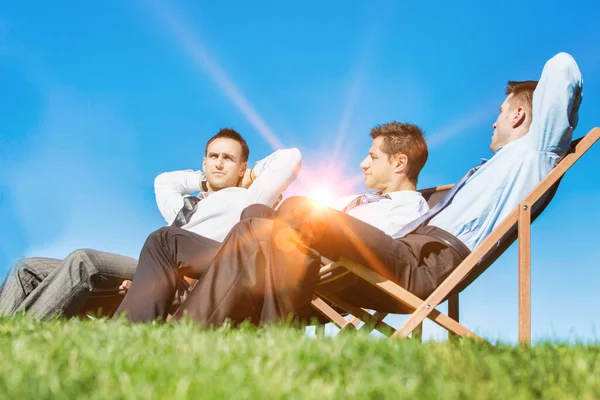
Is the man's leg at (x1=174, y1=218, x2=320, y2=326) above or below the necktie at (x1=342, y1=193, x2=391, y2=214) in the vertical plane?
below

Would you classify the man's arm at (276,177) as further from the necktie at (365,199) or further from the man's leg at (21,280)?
the man's leg at (21,280)

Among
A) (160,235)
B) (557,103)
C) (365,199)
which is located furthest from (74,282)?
(557,103)

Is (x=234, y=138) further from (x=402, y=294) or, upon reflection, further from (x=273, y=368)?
(x=273, y=368)

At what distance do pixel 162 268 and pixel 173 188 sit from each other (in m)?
1.99

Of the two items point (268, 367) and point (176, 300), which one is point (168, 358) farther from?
point (176, 300)

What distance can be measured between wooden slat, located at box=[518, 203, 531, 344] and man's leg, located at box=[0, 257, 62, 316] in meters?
3.60

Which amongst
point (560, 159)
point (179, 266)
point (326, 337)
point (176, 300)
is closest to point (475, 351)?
point (326, 337)

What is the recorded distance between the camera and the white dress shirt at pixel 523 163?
11.6ft

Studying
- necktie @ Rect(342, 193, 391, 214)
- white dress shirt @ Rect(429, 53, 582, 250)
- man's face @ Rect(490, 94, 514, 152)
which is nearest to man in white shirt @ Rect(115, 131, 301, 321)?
necktie @ Rect(342, 193, 391, 214)

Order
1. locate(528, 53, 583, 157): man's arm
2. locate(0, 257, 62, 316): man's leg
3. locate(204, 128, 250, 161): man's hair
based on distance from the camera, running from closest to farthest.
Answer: locate(528, 53, 583, 157): man's arm
locate(0, 257, 62, 316): man's leg
locate(204, 128, 250, 161): man's hair

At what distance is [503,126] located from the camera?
13.6 feet

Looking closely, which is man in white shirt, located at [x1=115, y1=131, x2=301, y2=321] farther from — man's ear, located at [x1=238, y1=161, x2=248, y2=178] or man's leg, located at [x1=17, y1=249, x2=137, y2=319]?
man's leg, located at [x1=17, y1=249, x2=137, y2=319]

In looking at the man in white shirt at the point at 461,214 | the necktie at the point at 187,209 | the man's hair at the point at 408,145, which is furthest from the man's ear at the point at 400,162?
the necktie at the point at 187,209

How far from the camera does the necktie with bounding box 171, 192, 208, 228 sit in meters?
5.09
